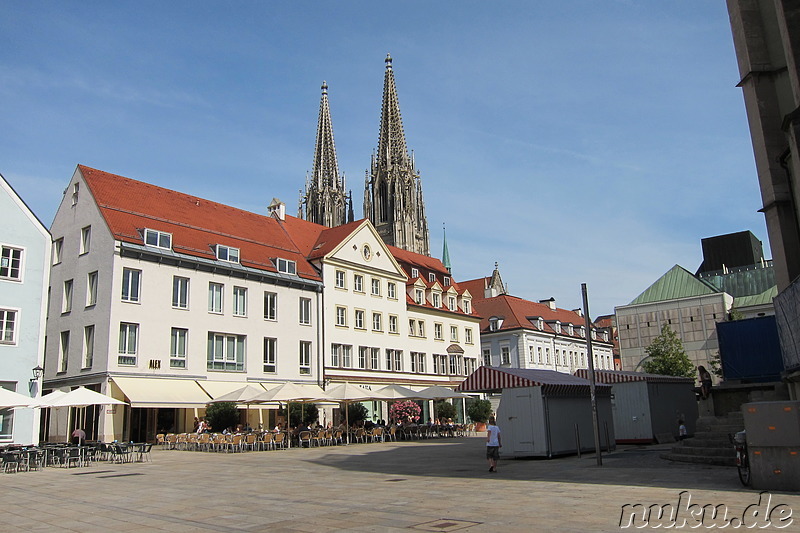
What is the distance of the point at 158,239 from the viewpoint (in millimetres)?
37938

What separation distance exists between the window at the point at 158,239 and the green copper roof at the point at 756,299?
7136 centimetres

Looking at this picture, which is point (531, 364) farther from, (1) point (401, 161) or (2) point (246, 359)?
(1) point (401, 161)

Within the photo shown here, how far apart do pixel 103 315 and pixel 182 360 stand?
4.81 meters

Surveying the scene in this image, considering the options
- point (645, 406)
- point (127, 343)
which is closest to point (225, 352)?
point (127, 343)

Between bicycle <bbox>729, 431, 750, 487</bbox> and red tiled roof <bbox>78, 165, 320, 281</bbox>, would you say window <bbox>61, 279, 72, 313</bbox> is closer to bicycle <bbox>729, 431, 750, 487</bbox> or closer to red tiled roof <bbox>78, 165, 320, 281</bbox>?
red tiled roof <bbox>78, 165, 320, 281</bbox>

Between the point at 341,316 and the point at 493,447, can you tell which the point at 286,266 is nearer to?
the point at 341,316

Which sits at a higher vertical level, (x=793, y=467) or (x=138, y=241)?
(x=138, y=241)

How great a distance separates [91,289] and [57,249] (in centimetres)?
542

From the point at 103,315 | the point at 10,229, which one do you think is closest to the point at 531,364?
the point at 103,315

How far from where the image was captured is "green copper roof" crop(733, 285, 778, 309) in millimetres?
83856

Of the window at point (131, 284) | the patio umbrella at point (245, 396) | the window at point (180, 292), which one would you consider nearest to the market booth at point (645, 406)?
the patio umbrella at point (245, 396)

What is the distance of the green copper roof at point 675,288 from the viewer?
3332 inches

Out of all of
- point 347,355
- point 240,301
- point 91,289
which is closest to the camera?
point 91,289

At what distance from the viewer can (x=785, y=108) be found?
24906mm
